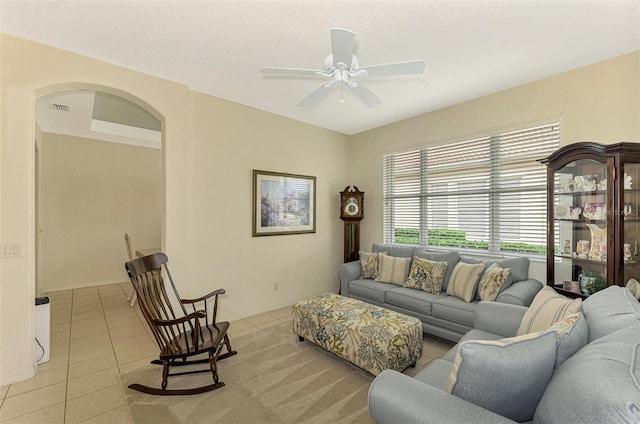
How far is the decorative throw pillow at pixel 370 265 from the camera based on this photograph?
13.0 ft

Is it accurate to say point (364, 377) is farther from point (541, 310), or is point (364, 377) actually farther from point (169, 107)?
point (169, 107)

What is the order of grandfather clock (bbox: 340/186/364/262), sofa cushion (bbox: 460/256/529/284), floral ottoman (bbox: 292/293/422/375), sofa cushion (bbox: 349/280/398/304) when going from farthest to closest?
grandfather clock (bbox: 340/186/364/262) → sofa cushion (bbox: 349/280/398/304) → sofa cushion (bbox: 460/256/529/284) → floral ottoman (bbox: 292/293/422/375)

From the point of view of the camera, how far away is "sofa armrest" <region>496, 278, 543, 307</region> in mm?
2576

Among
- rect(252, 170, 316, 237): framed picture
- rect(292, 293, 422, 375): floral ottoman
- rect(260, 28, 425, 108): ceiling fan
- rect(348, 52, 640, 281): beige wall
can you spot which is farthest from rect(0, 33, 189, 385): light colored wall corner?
rect(348, 52, 640, 281): beige wall

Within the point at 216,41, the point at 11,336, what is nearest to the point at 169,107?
the point at 216,41

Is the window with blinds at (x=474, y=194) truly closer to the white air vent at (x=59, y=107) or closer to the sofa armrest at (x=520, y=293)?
the sofa armrest at (x=520, y=293)

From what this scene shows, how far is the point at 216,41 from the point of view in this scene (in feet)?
7.84

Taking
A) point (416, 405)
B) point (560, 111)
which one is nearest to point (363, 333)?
point (416, 405)

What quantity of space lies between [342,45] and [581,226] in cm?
278

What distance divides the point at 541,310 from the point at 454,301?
117 cm

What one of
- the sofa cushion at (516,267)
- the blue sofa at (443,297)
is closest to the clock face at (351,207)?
the blue sofa at (443,297)

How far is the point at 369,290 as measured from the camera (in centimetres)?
366

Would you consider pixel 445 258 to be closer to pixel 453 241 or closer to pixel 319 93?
pixel 453 241

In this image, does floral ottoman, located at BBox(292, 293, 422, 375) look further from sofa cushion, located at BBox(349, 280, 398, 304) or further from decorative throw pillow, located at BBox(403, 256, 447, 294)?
decorative throw pillow, located at BBox(403, 256, 447, 294)
